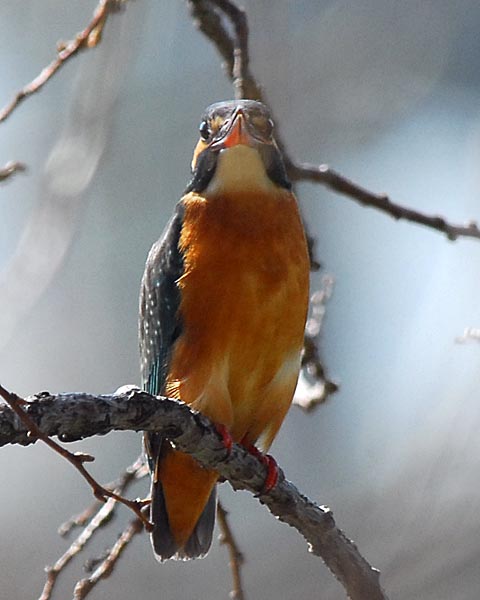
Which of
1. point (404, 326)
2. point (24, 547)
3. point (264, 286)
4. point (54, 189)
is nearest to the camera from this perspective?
point (264, 286)

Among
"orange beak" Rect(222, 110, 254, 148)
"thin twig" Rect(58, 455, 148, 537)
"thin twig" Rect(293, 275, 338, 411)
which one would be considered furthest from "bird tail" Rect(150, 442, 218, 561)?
"orange beak" Rect(222, 110, 254, 148)

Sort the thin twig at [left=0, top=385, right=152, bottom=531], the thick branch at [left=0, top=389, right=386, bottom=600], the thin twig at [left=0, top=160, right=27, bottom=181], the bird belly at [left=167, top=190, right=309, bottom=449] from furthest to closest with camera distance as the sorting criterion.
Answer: the bird belly at [left=167, top=190, right=309, bottom=449] → the thin twig at [left=0, top=160, right=27, bottom=181] → the thick branch at [left=0, top=389, right=386, bottom=600] → the thin twig at [left=0, top=385, right=152, bottom=531]

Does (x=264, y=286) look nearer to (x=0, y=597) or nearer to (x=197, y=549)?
(x=197, y=549)

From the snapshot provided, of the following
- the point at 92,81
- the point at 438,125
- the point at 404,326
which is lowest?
the point at 92,81

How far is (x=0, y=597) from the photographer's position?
20.4 feet

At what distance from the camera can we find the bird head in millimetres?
3600

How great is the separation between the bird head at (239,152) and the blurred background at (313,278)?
418mm

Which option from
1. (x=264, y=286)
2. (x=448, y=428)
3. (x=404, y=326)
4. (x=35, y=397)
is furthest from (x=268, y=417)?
(x=404, y=326)

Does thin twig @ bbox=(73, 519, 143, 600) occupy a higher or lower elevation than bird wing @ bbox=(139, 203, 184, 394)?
lower

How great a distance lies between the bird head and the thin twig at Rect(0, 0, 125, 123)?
0.46 meters

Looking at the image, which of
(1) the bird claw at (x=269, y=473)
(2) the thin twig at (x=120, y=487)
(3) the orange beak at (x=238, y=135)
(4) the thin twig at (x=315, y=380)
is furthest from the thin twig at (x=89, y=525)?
(3) the orange beak at (x=238, y=135)

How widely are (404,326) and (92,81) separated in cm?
239

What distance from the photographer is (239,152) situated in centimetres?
369

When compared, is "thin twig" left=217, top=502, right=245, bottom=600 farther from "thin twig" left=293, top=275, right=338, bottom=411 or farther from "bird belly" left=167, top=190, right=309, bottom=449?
"thin twig" left=293, top=275, right=338, bottom=411
